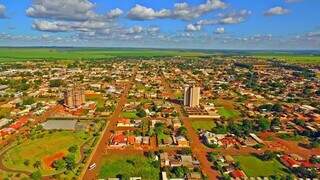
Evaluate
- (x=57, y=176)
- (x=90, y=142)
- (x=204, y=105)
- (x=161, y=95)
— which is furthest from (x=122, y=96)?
(x=57, y=176)

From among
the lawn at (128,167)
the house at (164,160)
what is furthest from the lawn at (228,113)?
the lawn at (128,167)

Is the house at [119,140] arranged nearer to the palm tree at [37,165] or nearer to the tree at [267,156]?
the palm tree at [37,165]

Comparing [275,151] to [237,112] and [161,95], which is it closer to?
[237,112]

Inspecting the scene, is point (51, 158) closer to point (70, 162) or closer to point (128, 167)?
point (70, 162)

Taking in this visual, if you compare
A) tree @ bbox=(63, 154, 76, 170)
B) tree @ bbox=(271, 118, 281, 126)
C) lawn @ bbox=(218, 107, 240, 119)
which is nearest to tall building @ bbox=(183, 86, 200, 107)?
lawn @ bbox=(218, 107, 240, 119)

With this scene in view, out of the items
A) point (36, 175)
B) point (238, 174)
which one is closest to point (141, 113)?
point (238, 174)

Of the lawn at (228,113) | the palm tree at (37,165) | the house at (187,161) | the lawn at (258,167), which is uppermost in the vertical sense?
the palm tree at (37,165)
